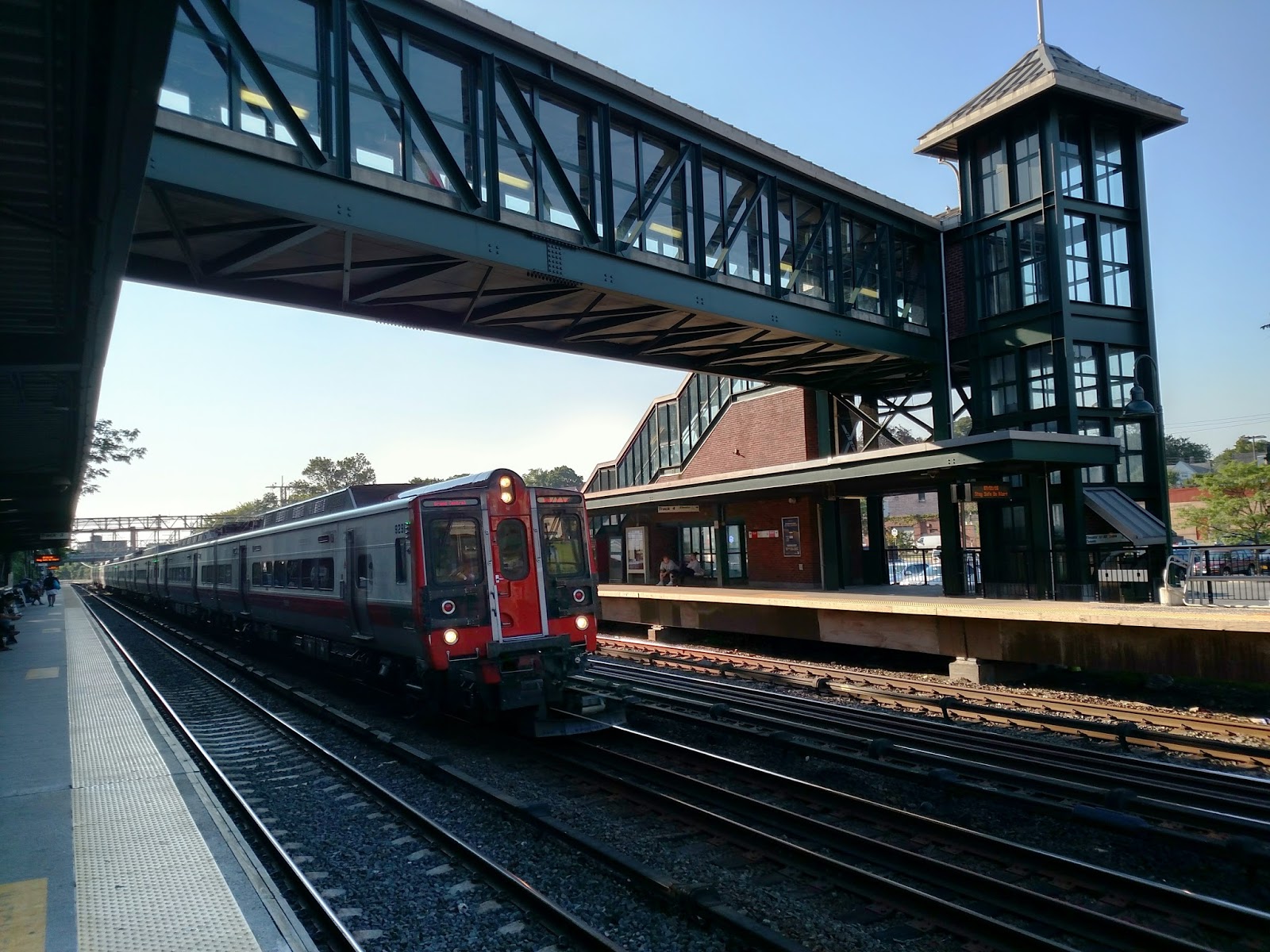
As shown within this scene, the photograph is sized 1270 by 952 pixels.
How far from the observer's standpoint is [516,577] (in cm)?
1009

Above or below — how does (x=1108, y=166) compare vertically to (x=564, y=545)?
above

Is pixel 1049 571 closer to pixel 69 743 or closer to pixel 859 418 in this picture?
pixel 859 418

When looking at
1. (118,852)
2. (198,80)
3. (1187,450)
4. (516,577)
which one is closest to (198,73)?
(198,80)

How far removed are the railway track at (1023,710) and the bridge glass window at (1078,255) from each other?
9624 mm

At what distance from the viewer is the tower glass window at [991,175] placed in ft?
62.5

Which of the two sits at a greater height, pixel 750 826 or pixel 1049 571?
pixel 1049 571

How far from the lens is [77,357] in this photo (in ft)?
28.7

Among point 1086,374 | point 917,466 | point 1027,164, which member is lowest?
point 917,466

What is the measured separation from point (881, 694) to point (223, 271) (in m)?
10.9

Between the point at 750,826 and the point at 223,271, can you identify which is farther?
the point at 223,271

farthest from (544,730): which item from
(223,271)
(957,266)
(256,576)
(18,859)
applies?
(957,266)

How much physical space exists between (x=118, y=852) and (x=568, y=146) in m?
11.2

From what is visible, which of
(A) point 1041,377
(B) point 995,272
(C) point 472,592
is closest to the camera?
(C) point 472,592

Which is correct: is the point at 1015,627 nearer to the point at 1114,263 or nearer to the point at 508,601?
the point at 508,601
